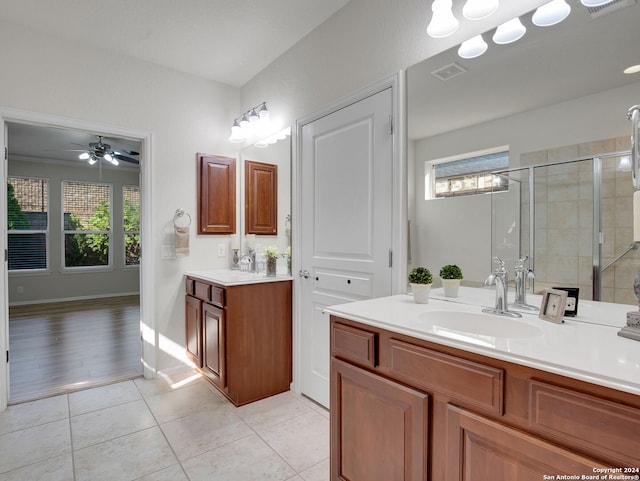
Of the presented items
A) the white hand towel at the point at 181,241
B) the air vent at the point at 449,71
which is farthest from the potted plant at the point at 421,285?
the white hand towel at the point at 181,241

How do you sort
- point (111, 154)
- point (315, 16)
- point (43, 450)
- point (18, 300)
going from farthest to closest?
point (18, 300), point (111, 154), point (315, 16), point (43, 450)

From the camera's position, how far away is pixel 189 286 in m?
3.05

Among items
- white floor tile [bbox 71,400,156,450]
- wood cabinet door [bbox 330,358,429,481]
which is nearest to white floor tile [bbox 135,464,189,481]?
white floor tile [bbox 71,400,156,450]

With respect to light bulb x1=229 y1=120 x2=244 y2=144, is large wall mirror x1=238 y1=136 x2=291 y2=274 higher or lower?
lower

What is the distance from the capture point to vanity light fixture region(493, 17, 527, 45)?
4.76 feet

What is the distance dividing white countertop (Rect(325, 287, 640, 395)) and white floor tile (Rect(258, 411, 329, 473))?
0.95 metres

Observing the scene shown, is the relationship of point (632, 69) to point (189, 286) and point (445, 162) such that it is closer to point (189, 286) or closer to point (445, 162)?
point (445, 162)

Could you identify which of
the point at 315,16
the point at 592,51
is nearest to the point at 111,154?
the point at 315,16

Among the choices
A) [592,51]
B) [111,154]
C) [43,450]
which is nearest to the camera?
[592,51]

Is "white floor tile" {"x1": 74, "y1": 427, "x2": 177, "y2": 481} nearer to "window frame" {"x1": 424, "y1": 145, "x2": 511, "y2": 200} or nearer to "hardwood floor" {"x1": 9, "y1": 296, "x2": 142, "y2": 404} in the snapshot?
"hardwood floor" {"x1": 9, "y1": 296, "x2": 142, "y2": 404}

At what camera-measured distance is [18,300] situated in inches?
231

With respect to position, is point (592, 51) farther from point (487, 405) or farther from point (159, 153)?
point (159, 153)

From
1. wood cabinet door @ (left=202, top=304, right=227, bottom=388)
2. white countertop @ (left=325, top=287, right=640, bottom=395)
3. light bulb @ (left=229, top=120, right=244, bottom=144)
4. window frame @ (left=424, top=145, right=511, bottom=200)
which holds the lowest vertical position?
wood cabinet door @ (left=202, top=304, right=227, bottom=388)

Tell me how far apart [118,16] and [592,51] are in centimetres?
275
